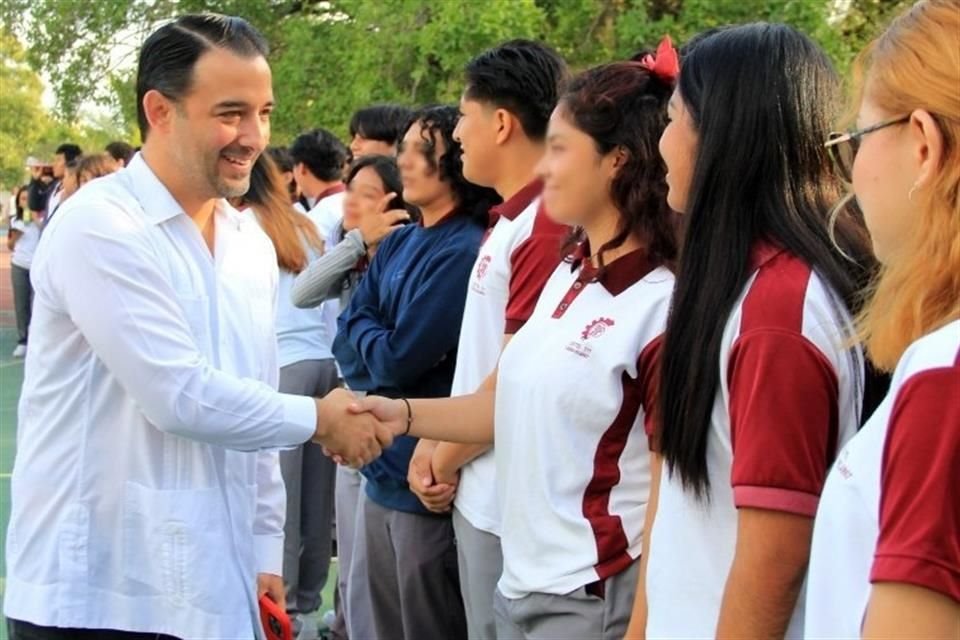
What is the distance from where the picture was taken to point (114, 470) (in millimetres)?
2812

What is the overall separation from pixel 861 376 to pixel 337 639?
3841 millimetres

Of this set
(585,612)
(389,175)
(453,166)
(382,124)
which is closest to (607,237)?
(585,612)

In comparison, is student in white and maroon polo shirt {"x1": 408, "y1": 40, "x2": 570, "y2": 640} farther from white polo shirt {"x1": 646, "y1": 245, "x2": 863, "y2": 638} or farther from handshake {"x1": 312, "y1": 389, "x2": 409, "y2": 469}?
white polo shirt {"x1": 646, "y1": 245, "x2": 863, "y2": 638}

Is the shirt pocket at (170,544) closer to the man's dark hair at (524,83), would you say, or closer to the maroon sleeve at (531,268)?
the maroon sleeve at (531,268)

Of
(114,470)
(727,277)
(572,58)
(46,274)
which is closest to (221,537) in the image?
(114,470)

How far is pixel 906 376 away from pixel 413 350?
2.75m

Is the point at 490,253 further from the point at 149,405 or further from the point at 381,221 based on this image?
the point at 381,221

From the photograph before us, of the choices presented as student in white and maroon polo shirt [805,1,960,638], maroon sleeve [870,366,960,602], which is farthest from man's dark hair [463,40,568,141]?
maroon sleeve [870,366,960,602]

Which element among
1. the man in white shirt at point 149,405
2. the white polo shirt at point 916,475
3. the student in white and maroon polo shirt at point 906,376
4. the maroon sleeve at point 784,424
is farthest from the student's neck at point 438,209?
the white polo shirt at point 916,475

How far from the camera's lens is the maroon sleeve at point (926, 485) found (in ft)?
4.23

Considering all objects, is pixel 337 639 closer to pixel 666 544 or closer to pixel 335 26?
pixel 666 544

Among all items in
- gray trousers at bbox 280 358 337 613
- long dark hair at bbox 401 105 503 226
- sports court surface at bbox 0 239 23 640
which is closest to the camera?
long dark hair at bbox 401 105 503 226

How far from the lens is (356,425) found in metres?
3.45

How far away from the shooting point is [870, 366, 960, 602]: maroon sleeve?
129cm
